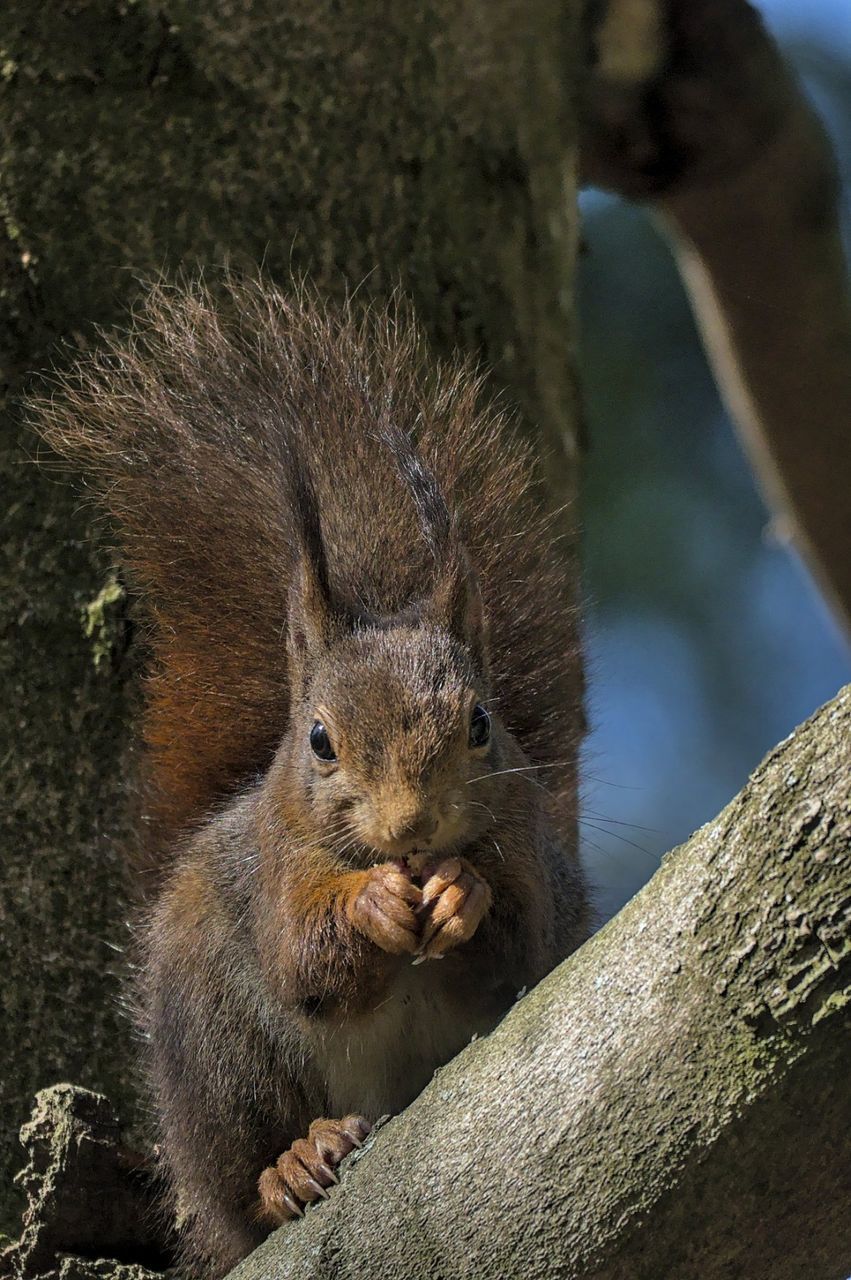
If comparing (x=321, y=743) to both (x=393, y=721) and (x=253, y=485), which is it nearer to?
(x=393, y=721)

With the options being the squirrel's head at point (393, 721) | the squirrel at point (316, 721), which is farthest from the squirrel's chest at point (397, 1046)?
the squirrel's head at point (393, 721)

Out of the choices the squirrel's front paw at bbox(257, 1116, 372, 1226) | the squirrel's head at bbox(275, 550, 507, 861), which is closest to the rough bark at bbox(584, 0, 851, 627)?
the squirrel's head at bbox(275, 550, 507, 861)

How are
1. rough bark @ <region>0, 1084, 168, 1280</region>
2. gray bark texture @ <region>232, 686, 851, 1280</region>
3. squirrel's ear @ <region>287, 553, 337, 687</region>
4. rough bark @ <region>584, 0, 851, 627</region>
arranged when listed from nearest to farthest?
gray bark texture @ <region>232, 686, 851, 1280</region>, rough bark @ <region>0, 1084, 168, 1280</region>, squirrel's ear @ <region>287, 553, 337, 687</region>, rough bark @ <region>584, 0, 851, 627</region>

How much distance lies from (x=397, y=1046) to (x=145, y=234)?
86cm

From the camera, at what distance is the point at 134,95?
1.67m

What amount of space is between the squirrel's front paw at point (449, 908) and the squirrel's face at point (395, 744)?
0.12 ft

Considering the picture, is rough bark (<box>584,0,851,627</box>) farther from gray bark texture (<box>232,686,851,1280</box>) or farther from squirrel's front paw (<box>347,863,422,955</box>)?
gray bark texture (<box>232,686,851,1280</box>)

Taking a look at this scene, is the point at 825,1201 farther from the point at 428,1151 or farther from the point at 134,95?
the point at 134,95

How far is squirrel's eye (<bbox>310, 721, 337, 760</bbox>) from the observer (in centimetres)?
143

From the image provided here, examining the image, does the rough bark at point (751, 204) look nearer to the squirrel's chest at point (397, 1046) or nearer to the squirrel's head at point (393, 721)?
the squirrel's head at point (393, 721)

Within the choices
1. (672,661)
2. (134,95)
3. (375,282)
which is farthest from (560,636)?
(672,661)

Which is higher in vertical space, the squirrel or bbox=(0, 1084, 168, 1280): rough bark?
the squirrel

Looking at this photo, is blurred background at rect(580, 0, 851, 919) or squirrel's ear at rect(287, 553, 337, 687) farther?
blurred background at rect(580, 0, 851, 919)

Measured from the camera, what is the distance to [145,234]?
1.65 m
